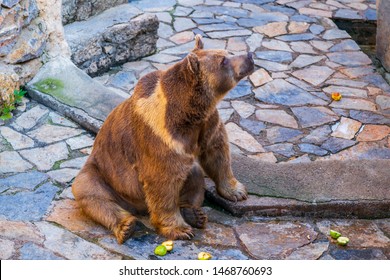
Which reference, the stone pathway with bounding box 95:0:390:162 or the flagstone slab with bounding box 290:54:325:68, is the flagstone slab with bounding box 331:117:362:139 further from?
the flagstone slab with bounding box 290:54:325:68

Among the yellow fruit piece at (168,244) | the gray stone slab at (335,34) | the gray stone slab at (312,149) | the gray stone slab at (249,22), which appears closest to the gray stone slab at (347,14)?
the gray stone slab at (335,34)

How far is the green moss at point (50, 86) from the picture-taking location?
703 centimetres

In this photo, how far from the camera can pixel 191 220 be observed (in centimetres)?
507

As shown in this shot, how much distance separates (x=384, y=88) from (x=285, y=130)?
174cm

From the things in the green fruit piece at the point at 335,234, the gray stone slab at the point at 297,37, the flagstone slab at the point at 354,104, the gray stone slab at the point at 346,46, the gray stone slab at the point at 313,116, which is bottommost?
the gray stone slab at the point at 346,46

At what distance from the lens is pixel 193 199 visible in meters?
5.20

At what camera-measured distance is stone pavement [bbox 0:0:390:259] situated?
4.86 m

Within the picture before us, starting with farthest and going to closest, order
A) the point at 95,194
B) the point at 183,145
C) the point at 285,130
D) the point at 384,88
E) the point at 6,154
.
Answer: the point at 384,88
the point at 285,130
the point at 6,154
the point at 95,194
the point at 183,145

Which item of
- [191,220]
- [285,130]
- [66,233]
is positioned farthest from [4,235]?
[285,130]

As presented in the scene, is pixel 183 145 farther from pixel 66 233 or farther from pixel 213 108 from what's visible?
pixel 66 233

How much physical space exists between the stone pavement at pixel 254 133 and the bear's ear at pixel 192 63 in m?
1.27

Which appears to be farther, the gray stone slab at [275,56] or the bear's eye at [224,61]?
the gray stone slab at [275,56]

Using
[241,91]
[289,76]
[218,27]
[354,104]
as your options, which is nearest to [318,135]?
[354,104]

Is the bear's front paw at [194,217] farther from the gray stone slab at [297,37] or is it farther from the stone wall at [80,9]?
the gray stone slab at [297,37]
